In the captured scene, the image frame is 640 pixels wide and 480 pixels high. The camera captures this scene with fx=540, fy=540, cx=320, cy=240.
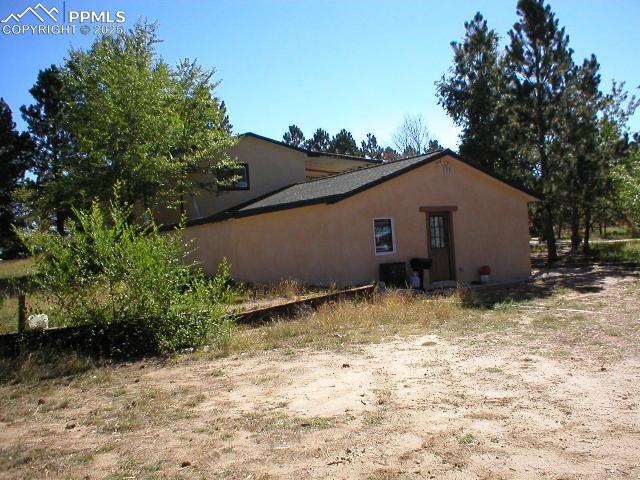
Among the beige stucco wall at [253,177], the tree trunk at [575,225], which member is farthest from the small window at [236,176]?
the tree trunk at [575,225]

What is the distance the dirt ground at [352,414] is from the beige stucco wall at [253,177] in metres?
15.9

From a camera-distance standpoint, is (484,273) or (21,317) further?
(484,273)

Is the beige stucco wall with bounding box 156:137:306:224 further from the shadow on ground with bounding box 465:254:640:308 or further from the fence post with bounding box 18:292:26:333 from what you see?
the fence post with bounding box 18:292:26:333

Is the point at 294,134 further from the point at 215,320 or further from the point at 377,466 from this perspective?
the point at 377,466

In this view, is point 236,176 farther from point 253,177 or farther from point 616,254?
point 616,254

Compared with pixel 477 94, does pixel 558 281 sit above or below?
below

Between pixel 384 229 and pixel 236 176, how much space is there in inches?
353

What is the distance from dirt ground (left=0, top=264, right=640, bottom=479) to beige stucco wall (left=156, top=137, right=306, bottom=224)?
1587 cm

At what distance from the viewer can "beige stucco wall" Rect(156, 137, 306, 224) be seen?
75.5ft

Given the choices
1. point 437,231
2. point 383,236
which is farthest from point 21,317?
point 437,231

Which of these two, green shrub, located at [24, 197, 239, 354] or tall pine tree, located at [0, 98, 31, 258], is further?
tall pine tree, located at [0, 98, 31, 258]

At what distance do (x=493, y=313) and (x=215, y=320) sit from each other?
5.55 m

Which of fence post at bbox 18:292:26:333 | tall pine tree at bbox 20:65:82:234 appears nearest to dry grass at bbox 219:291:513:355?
fence post at bbox 18:292:26:333

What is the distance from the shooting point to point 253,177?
23.4 meters
